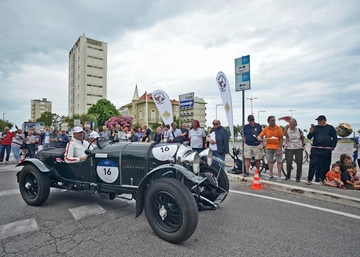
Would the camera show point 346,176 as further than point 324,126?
No

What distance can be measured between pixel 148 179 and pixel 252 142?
4110mm

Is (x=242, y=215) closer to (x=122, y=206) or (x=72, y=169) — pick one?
(x=122, y=206)

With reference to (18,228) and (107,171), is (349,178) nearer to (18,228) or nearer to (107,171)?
(107,171)

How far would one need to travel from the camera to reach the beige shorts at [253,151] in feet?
21.0

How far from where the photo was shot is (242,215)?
3.68 m

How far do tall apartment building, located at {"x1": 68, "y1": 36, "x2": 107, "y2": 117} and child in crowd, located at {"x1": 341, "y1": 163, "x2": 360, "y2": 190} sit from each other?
230 feet

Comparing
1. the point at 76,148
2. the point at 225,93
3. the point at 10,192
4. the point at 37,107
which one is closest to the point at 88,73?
the point at 225,93

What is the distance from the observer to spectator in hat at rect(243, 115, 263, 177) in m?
6.40

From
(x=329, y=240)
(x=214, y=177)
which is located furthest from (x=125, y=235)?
(x=329, y=240)

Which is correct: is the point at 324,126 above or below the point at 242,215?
above

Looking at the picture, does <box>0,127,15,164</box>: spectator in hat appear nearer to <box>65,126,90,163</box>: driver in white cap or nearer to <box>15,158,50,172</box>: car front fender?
<box>15,158,50,172</box>: car front fender

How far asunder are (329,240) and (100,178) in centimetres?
331

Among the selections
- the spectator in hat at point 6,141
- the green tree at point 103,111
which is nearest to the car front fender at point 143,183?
the spectator in hat at point 6,141

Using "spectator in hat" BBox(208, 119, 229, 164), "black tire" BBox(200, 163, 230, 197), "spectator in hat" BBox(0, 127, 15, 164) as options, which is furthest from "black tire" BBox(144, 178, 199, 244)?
"spectator in hat" BBox(0, 127, 15, 164)
